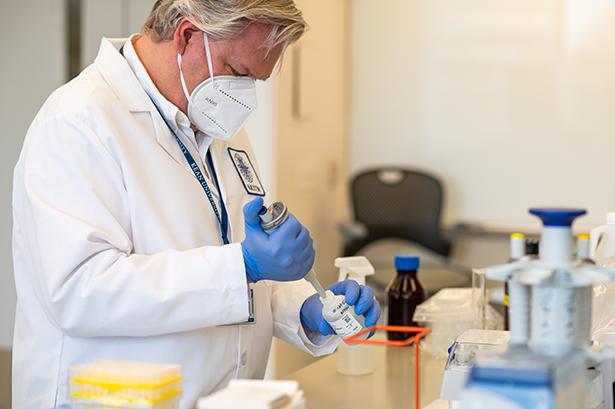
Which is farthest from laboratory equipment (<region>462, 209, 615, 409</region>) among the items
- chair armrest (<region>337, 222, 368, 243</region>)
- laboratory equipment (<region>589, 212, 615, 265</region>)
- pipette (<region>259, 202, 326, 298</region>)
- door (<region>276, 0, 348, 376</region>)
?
chair armrest (<region>337, 222, 368, 243</region>)

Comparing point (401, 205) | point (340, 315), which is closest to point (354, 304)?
point (340, 315)

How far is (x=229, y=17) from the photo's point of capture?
1617mm

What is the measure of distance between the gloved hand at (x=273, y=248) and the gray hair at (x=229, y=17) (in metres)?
0.40

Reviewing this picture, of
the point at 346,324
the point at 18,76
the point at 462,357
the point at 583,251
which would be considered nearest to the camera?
the point at 583,251

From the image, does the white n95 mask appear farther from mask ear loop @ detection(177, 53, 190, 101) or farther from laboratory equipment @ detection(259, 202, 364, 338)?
laboratory equipment @ detection(259, 202, 364, 338)

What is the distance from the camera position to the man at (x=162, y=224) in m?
1.44

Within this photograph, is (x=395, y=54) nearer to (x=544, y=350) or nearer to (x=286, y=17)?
(x=286, y=17)

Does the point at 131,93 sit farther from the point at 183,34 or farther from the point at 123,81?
the point at 183,34

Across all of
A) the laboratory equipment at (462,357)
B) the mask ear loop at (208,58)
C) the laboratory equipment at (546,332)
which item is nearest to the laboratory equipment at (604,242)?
the laboratory equipment at (462,357)

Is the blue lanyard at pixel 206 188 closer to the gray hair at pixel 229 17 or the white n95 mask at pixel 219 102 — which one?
the white n95 mask at pixel 219 102

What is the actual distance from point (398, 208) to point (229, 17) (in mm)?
2365

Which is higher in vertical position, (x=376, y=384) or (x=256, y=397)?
(x=256, y=397)

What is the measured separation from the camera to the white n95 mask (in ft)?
5.58

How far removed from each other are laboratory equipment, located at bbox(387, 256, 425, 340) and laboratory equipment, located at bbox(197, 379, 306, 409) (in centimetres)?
95
